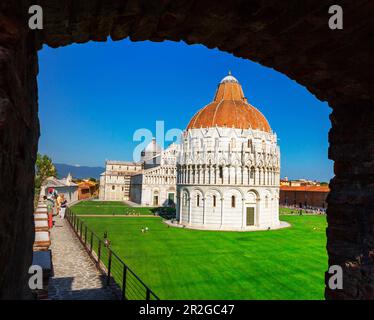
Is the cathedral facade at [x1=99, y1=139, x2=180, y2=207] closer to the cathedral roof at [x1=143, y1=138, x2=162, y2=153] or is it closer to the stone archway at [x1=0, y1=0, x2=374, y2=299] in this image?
the cathedral roof at [x1=143, y1=138, x2=162, y2=153]

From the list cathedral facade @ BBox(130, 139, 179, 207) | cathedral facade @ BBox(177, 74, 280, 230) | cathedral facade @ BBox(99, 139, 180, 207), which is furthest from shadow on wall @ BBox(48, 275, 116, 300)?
cathedral facade @ BBox(130, 139, 179, 207)

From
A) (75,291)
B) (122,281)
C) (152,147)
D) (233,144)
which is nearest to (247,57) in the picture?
(75,291)

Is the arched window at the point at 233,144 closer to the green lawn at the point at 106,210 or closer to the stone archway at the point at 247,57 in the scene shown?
the green lawn at the point at 106,210

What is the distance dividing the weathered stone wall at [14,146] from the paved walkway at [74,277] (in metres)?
7.42

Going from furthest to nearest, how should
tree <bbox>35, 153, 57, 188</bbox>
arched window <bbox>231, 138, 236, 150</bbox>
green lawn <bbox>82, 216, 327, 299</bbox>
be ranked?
tree <bbox>35, 153, 57, 188</bbox>
arched window <bbox>231, 138, 236, 150</bbox>
green lawn <bbox>82, 216, 327, 299</bbox>

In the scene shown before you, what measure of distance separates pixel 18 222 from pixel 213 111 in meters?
38.5

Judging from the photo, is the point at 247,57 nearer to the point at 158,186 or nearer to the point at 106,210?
the point at 106,210

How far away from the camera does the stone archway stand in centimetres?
228

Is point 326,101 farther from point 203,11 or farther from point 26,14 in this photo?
point 26,14

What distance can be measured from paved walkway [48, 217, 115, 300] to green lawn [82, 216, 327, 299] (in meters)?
2.79

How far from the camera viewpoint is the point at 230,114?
128 feet

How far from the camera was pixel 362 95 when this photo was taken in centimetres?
455
